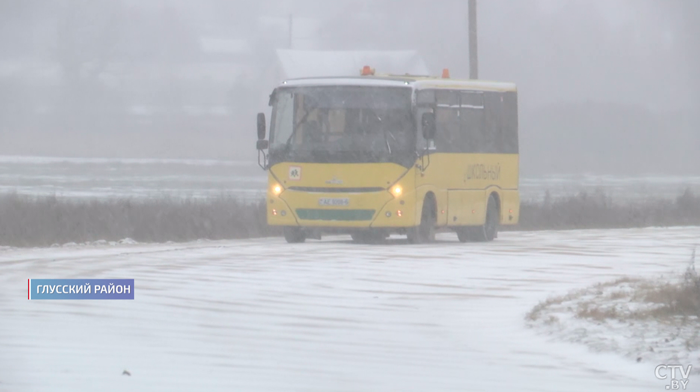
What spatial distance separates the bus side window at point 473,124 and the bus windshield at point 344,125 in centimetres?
211

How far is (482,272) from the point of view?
17.2m

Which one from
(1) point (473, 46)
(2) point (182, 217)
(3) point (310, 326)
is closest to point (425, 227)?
(2) point (182, 217)

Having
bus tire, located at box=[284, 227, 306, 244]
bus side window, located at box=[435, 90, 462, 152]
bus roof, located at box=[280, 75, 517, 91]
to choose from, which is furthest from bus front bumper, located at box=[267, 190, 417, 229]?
bus roof, located at box=[280, 75, 517, 91]

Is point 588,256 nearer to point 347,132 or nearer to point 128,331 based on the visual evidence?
point 347,132

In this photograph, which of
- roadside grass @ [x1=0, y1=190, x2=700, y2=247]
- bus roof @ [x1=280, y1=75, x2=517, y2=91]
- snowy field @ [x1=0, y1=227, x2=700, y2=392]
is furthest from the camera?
roadside grass @ [x1=0, y1=190, x2=700, y2=247]

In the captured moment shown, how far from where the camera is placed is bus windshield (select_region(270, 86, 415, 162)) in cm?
2355

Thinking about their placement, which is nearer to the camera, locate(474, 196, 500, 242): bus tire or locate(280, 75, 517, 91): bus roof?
locate(280, 75, 517, 91): bus roof

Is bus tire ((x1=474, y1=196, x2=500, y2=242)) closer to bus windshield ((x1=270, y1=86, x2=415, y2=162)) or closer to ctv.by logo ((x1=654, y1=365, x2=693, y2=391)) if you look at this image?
bus windshield ((x1=270, y1=86, x2=415, y2=162))

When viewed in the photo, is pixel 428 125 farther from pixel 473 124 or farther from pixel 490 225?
pixel 490 225

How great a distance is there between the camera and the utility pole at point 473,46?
37.0 metres

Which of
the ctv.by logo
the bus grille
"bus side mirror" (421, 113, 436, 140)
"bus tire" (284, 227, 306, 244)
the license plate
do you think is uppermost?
"bus side mirror" (421, 113, 436, 140)

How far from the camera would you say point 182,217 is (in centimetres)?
3022

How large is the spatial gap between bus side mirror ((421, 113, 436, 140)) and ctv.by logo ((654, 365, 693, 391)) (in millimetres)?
14233

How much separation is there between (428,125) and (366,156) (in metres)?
1.23
